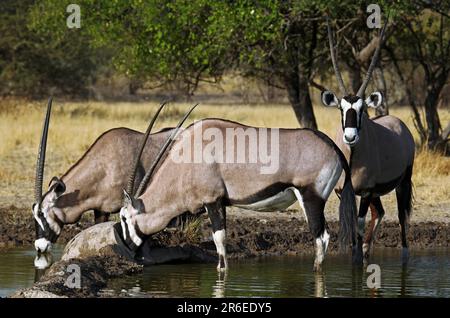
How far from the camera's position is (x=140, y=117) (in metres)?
21.9

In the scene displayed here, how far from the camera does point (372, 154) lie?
8.46 m

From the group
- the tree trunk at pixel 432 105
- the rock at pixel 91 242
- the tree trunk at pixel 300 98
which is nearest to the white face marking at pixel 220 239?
the rock at pixel 91 242

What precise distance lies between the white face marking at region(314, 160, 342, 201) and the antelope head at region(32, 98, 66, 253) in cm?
219

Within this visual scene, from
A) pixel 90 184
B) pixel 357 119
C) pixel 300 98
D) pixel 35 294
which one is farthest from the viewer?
pixel 300 98

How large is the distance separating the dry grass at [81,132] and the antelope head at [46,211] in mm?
2788

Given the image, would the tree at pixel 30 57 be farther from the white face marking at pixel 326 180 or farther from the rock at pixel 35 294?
the rock at pixel 35 294

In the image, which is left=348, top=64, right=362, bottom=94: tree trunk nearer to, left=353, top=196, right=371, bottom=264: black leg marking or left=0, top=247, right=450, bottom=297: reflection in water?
left=0, top=247, right=450, bottom=297: reflection in water

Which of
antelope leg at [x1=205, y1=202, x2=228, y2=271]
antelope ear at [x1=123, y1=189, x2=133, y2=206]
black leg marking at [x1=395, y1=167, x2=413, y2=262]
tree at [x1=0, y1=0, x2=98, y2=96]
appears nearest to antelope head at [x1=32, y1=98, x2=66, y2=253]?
antelope ear at [x1=123, y1=189, x2=133, y2=206]

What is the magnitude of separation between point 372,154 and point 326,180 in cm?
112

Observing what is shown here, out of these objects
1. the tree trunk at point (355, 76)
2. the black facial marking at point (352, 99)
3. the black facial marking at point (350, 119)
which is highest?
the tree trunk at point (355, 76)

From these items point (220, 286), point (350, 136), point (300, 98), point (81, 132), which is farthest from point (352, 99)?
point (81, 132)

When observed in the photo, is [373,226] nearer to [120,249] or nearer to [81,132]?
[120,249]

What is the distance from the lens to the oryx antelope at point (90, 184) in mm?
8391
